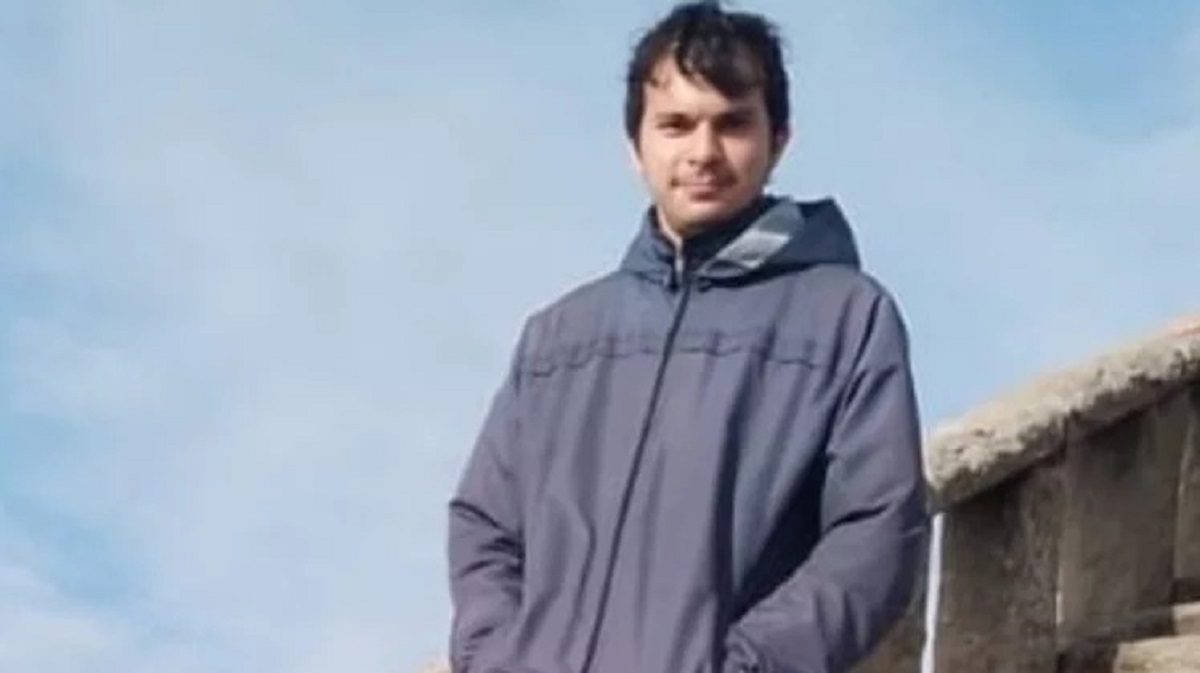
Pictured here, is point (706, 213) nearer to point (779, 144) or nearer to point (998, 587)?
point (779, 144)

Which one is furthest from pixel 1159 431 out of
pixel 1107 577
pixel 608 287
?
pixel 608 287

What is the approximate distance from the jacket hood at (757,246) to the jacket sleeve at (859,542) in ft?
0.43

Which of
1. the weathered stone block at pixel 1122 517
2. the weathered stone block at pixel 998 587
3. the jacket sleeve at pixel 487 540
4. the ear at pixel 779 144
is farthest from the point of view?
the weathered stone block at pixel 1122 517

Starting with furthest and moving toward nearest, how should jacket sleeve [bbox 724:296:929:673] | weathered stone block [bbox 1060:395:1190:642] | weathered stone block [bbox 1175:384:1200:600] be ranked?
weathered stone block [bbox 1175:384:1200:600]
weathered stone block [bbox 1060:395:1190:642]
jacket sleeve [bbox 724:296:929:673]

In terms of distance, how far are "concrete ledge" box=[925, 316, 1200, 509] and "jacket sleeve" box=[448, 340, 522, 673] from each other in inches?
47.8

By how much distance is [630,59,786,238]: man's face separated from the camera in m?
3.66

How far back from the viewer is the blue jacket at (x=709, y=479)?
3.45m

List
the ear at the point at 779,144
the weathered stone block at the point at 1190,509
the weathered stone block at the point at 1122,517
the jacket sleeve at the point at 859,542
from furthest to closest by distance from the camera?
the weathered stone block at the point at 1190,509
the weathered stone block at the point at 1122,517
the ear at the point at 779,144
the jacket sleeve at the point at 859,542

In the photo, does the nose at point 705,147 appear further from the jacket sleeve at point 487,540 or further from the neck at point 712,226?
the jacket sleeve at point 487,540

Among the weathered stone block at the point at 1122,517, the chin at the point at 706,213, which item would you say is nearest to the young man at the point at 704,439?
the chin at the point at 706,213

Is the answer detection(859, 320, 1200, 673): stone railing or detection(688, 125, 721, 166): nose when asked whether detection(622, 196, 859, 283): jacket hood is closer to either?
detection(688, 125, 721, 166): nose

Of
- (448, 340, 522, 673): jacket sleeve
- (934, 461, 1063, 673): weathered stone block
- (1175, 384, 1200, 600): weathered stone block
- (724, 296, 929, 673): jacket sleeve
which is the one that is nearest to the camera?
(724, 296, 929, 673): jacket sleeve

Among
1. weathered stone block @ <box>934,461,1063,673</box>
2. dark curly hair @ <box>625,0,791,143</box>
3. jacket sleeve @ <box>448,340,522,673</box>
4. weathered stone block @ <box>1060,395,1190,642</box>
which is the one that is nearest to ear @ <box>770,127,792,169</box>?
dark curly hair @ <box>625,0,791,143</box>

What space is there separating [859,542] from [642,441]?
0.94 feet
